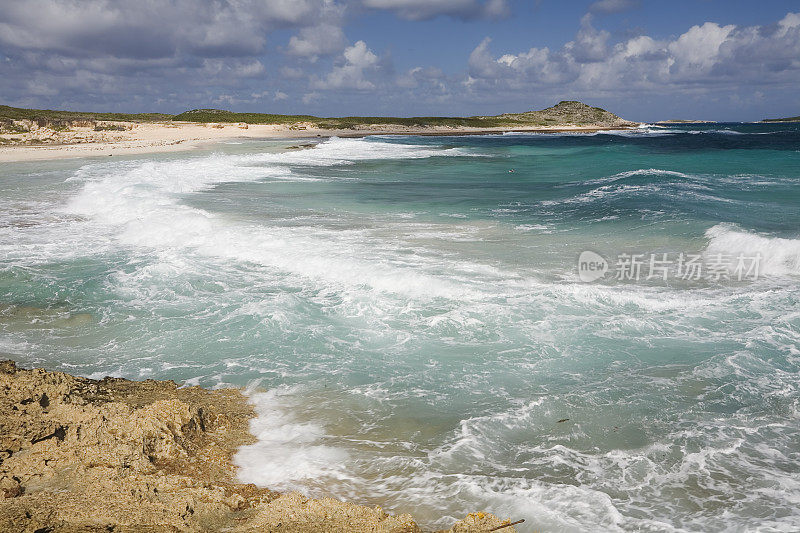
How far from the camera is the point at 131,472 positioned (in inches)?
169

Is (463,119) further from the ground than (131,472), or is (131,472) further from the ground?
(463,119)

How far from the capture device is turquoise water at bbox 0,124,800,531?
4.68 metres

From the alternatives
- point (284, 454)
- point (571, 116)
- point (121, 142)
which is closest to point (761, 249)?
point (284, 454)

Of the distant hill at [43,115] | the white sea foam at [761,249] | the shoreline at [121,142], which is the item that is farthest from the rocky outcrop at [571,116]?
the white sea foam at [761,249]

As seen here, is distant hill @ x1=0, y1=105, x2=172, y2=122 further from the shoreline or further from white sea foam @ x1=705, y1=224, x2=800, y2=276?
white sea foam @ x1=705, y1=224, x2=800, y2=276

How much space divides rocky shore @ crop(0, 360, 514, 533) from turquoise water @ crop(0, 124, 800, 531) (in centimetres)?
36

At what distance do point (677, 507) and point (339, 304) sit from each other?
18.8ft

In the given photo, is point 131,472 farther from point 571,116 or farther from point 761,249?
point 571,116

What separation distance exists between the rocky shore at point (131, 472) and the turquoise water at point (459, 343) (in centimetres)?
36

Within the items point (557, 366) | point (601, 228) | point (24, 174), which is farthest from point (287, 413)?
point (24, 174)

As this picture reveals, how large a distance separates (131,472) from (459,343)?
4353 millimetres

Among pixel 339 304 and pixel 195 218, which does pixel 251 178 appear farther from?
pixel 339 304

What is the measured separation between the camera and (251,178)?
2492cm

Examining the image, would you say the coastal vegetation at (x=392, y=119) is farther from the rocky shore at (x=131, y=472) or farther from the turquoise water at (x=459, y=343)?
the rocky shore at (x=131, y=472)
